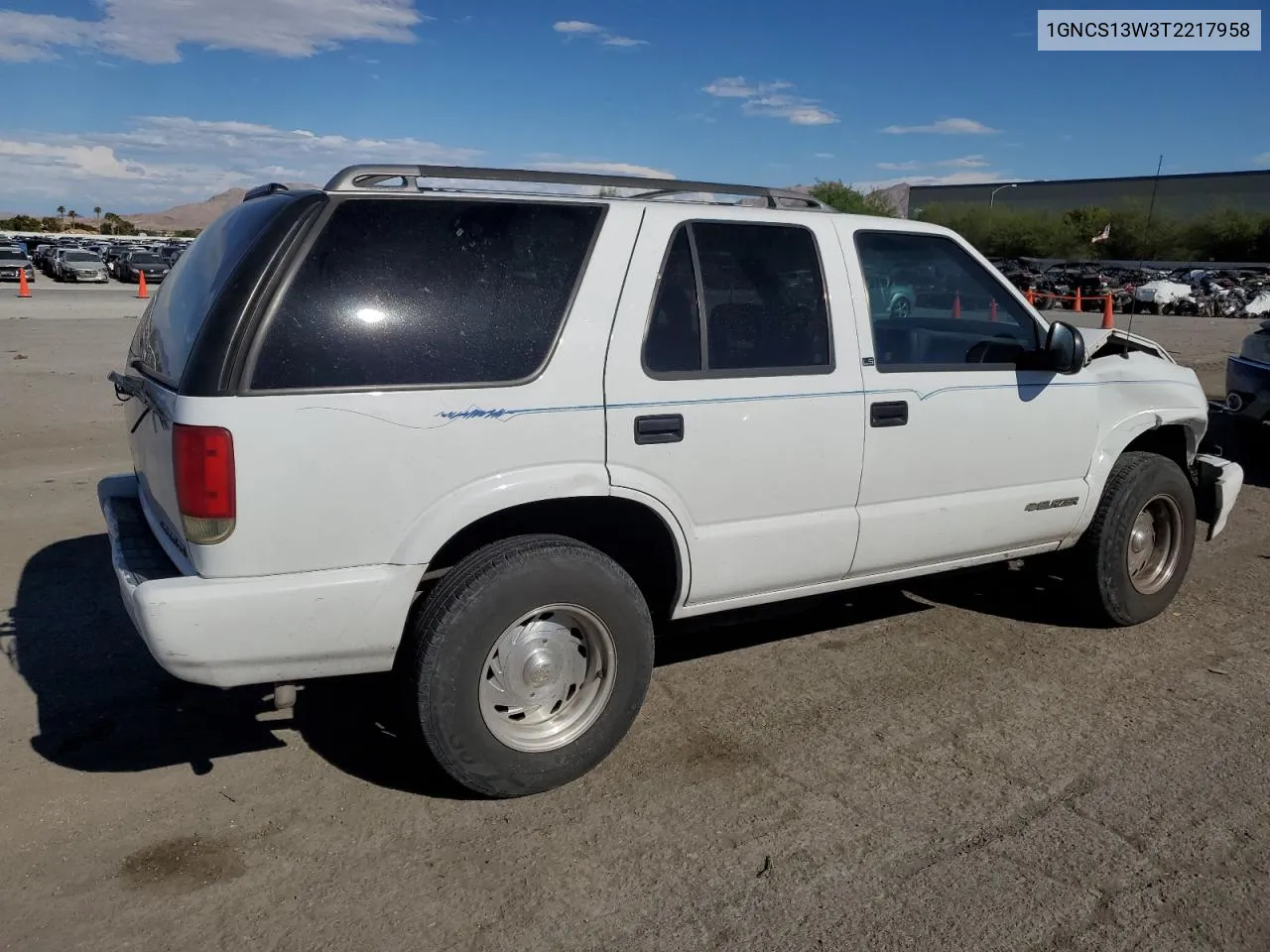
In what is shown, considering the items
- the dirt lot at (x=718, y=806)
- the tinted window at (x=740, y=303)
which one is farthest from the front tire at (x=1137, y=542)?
the tinted window at (x=740, y=303)

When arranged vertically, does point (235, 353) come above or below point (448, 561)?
above

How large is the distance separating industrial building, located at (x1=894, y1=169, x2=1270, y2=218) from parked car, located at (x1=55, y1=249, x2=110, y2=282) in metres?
61.0

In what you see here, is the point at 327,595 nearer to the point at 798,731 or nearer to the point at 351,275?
the point at 351,275

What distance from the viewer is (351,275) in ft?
10.6

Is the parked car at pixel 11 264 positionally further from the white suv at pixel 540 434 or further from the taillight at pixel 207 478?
the taillight at pixel 207 478

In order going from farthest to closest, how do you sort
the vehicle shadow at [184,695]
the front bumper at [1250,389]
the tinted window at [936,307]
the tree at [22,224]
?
the tree at [22,224] → the front bumper at [1250,389] → the tinted window at [936,307] → the vehicle shadow at [184,695]

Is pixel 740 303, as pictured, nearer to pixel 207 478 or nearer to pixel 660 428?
pixel 660 428

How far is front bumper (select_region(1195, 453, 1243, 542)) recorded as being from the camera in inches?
223

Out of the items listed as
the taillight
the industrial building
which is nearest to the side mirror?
the taillight

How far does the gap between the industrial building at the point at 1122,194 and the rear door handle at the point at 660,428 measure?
248 ft

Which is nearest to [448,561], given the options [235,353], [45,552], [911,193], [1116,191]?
[235,353]

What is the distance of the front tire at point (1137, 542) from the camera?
5.08 m

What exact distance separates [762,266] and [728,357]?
440 mm

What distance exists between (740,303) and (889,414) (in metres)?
0.75
